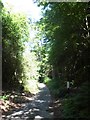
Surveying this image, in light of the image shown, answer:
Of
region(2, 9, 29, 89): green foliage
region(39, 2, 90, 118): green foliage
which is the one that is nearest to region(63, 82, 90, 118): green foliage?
region(39, 2, 90, 118): green foliage

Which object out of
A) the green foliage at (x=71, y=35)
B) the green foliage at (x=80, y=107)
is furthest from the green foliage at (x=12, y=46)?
the green foliage at (x=80, y=107)

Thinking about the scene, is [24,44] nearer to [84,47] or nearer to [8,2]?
[8,2]

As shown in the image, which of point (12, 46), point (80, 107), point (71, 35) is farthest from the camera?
point (12, 46)

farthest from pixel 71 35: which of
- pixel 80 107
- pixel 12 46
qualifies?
pixel 12 46

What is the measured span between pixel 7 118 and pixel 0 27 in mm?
10677

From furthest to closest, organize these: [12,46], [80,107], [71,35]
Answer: [12,46] < [71,35] < [80,107]

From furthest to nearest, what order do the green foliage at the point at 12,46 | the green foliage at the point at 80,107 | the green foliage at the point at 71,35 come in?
1. the green foliage at the point at 12,46
2. the green foliage at the point at 71,35
3. the green foliage at the point at 80,107

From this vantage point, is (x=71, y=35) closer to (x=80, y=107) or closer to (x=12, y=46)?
(x=80, y=107)

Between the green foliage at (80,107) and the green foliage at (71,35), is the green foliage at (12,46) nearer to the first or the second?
the green foliage at (71,35)

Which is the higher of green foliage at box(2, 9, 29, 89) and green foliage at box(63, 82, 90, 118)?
green foliage at box(2, 9, 29, 89)

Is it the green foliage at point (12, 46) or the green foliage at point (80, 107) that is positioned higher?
the green foliage at point (12, 46)

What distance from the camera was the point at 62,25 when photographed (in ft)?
58.0

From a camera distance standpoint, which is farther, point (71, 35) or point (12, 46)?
point (12, 46)

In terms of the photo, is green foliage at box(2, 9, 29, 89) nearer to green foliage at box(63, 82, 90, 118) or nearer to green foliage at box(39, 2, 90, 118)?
green foliage at box(39, 2, 90, 118)
